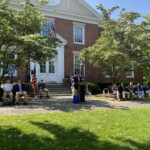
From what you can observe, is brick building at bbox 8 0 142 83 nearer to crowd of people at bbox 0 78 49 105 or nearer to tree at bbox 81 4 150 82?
tree at bbox 81 4 150 82

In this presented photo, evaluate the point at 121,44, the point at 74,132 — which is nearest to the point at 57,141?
the point at 74,132

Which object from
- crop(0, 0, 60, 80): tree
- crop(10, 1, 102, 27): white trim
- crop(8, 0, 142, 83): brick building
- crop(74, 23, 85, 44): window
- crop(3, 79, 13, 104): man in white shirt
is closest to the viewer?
crop(3, 79, 13, 104): man in white shirt

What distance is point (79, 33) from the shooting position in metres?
33.2

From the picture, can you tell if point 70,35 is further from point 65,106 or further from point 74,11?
point 65,106

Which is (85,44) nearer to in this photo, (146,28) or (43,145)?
(146,28)

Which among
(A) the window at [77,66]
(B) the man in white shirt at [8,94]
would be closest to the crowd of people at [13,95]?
(B) the man in white shirt at [8,94]

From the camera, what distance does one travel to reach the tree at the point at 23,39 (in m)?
18.5

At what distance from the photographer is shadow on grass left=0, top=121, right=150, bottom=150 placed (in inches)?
325

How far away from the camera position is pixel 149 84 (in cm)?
3591

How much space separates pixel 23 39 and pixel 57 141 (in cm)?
1041

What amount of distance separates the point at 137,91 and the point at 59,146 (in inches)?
658

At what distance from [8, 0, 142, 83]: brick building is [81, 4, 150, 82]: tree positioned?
4734 mm

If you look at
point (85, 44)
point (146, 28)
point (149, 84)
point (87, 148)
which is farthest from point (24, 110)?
point (149, 84)

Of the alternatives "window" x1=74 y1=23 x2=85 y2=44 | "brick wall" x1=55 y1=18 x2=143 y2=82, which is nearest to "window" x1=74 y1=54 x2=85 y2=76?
"brick wall" x1=55 y1=18 x2=143 y2=82
